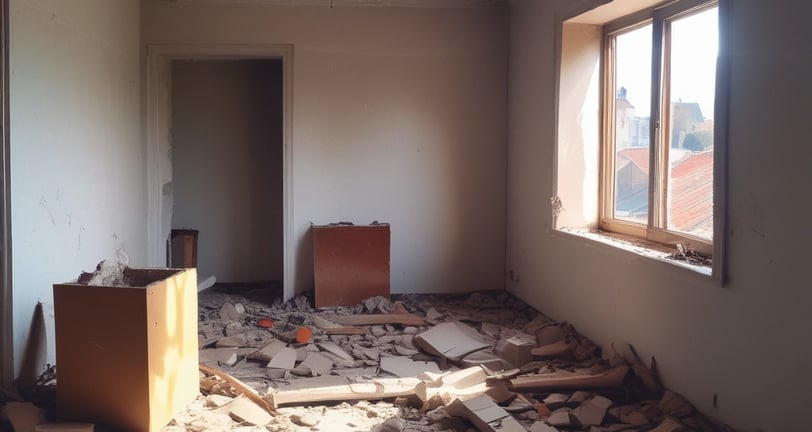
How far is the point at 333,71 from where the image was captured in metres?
5.26

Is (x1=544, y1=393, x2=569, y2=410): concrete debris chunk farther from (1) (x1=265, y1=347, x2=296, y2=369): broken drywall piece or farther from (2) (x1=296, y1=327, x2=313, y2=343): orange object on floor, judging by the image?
(2) (x1=296, y1=327, x2=313, y2=343): orange object on floor

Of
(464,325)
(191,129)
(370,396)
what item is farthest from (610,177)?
(191,129)

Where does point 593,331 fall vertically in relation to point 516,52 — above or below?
below

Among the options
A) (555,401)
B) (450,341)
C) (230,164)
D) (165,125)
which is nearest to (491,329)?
(450,341)

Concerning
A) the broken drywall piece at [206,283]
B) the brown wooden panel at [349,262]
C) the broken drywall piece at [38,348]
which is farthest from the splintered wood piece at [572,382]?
the broken drywall piece at [206,283]

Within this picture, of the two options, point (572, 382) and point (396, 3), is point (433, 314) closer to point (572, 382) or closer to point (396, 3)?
point (572, 382)

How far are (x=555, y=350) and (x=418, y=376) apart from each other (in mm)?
833

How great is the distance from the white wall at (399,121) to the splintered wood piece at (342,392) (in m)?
2.07

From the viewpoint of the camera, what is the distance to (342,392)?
322cm

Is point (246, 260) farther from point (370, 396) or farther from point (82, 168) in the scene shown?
point (370, 396)

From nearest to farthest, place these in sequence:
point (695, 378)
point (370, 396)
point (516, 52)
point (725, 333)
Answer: point (725, 333) < point (695, 378) < point (370, 396) < point (516, 52)

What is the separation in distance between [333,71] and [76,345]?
3.20 metres

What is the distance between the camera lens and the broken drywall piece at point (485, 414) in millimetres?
2682

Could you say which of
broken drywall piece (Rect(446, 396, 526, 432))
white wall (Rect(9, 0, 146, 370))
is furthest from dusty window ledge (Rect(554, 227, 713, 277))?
white wall (Rect(9, 0, 146, 370))
